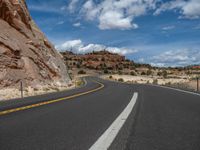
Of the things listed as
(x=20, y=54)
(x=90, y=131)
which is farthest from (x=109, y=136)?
(x=20, y=54)

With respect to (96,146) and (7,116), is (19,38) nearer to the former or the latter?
(7,116)

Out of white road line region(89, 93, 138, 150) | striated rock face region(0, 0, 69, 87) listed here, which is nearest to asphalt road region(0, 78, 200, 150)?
white road line region(89, 93, 138, 150)

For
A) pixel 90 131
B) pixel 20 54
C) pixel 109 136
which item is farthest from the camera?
pixel 20 54

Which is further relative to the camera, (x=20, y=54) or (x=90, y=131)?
(x=20, y=54)

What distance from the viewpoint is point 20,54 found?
2655 centimetres

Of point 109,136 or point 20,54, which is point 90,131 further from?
point 20,54

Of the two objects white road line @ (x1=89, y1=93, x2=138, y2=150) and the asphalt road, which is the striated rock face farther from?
white road line @ (x1=89, y1=93, x2=138, y2=150)

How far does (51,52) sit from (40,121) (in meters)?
30.5

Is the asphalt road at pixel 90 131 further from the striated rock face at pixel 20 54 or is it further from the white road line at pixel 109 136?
the striated rock face at pixel 20 54

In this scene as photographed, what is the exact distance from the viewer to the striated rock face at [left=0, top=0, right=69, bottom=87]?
940 inches

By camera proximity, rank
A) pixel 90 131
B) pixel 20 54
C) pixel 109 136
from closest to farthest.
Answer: pixel 109 136 → pixel 90 131 → pixel 20 54

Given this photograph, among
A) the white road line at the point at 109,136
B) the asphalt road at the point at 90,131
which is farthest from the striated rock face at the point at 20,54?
the white road line at the point at 109,136

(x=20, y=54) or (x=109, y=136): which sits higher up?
(x=20, y=54)

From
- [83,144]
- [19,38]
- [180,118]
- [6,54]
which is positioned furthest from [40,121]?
[19,38]
